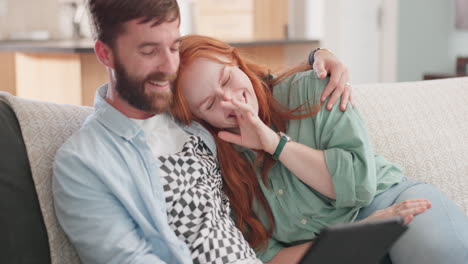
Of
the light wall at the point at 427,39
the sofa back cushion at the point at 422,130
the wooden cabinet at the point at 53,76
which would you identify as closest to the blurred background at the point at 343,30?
the light wall at the point at 427,39

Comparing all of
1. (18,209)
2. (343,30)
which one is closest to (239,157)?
(18,209)

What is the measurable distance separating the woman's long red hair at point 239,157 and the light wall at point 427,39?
3568 mm

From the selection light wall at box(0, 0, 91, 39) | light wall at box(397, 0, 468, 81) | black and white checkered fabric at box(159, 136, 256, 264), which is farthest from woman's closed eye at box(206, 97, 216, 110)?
light wall at box(397, 0, 468, 81)

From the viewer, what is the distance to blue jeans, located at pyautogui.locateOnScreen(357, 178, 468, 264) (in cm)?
143

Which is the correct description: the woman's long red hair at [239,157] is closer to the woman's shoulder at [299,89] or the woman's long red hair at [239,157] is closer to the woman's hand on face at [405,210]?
the woman's shoulder at [299,89]

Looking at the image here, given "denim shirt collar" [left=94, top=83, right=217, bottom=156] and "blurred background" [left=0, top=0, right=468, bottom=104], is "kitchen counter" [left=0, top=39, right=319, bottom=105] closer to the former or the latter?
"blurred background" [left=0, top=0, right=468, bottom=104]

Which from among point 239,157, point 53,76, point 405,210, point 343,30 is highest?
point 343,30

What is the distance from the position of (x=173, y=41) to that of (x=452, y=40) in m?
4.51

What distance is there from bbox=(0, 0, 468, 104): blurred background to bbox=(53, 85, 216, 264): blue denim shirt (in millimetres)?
2477

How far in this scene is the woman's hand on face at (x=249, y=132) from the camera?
146 centimetres

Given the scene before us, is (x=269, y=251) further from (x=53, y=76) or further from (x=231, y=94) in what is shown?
(x=53, y=76)

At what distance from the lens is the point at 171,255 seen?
131 cm

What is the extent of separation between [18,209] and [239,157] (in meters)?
0.59

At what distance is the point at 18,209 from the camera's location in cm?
130
